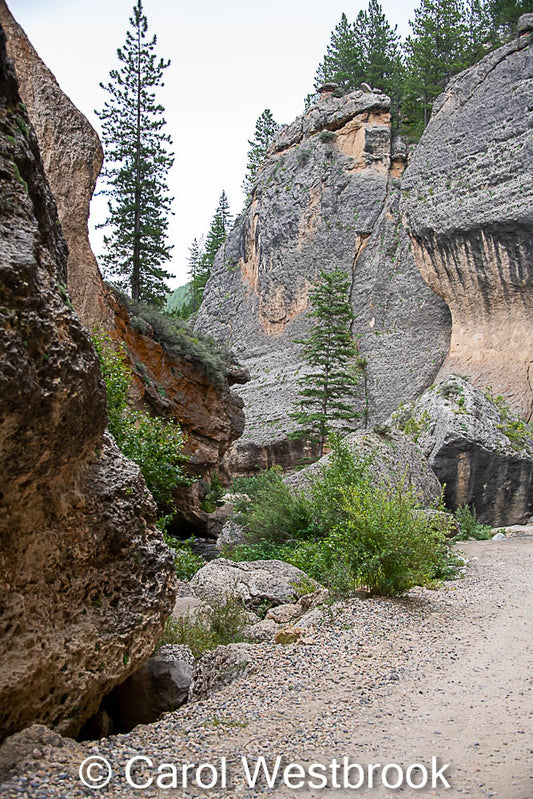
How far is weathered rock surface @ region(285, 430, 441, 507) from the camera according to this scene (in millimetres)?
13008

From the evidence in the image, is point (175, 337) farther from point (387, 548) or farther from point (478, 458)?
point (387, 548)

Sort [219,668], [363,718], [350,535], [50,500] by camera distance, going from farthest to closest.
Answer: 1. [350,535]
2. [219,668]
3. [363,718]
4. [50,500]

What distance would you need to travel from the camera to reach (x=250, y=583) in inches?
322

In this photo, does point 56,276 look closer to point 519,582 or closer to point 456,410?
point 519,582

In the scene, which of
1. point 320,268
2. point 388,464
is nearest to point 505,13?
point 320,268

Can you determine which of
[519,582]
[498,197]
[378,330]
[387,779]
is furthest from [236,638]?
[378,330]

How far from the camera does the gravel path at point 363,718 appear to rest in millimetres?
3041

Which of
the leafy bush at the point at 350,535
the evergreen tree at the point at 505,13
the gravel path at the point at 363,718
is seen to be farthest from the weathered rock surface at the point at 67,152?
the evergreen tree at the point at 505,13

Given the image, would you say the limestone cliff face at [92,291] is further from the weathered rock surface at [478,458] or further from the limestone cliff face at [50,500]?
the weathered rock surface at [478,458]

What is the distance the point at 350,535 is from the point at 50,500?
210 inches

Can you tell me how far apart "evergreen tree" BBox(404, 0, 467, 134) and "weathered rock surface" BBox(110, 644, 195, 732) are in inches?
1669

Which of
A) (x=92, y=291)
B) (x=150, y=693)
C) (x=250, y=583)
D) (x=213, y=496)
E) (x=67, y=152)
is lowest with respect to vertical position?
(x=213, y=496)

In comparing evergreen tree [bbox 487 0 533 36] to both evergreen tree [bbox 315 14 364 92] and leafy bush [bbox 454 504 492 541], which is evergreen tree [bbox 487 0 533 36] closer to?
evergreen tree [bbox 315 14 364 92]

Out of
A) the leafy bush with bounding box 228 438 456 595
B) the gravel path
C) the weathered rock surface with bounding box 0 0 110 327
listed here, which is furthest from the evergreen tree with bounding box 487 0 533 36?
the gravel path
